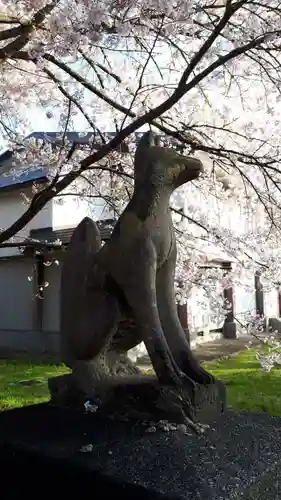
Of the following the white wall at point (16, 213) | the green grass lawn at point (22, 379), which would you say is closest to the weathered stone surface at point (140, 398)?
the green grass lawn at point (22, 379)

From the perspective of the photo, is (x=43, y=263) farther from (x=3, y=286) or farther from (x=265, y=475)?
(x=265, y=475)

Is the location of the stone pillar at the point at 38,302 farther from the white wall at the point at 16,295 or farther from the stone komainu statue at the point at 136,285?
the stone komainu statue at the point at 136,285

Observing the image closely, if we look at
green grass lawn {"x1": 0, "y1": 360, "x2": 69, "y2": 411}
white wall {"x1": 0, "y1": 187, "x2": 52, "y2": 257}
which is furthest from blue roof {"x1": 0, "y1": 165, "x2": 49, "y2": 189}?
green grass lawn {"x1": 0, "y1": 360, "x2": 69, "y2": 411}

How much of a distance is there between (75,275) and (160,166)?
0.82 metres

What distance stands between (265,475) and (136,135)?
509cm

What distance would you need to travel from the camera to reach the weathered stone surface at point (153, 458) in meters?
1.80

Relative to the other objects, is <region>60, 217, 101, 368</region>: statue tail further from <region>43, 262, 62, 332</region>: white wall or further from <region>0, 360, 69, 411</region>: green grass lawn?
<region>43, 262, 62, 332</region>: white wall

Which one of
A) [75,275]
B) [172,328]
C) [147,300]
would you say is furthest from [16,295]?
[147,300]

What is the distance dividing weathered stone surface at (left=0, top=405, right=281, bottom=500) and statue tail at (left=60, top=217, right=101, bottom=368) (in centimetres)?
49

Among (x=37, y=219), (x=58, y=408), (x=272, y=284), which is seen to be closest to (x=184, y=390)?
(x=58, y=408)

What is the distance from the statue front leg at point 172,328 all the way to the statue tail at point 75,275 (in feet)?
1.48

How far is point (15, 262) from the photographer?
41.1 feet

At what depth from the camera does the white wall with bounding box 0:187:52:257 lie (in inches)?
476

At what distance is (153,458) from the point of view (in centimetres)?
197
